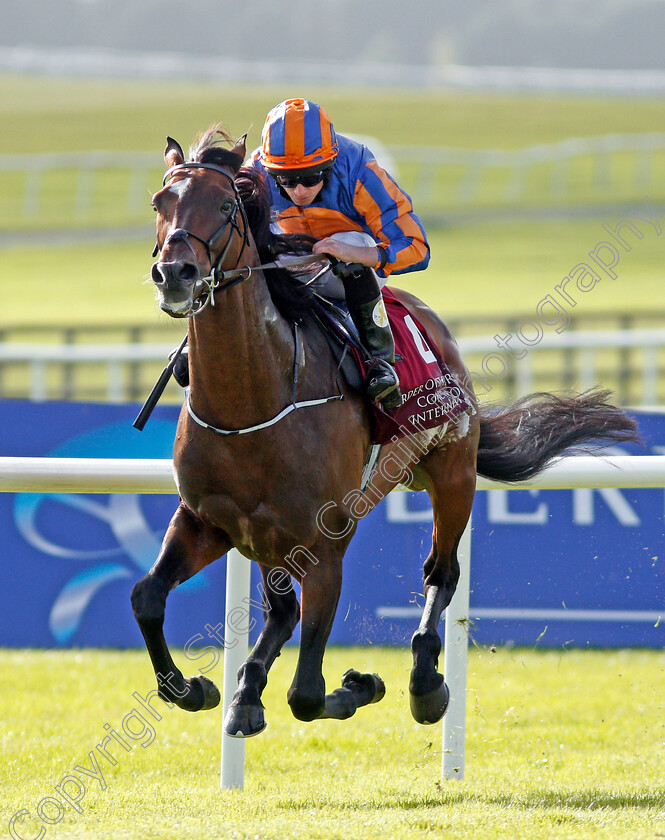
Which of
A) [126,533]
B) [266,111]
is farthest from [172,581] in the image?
[266,111]

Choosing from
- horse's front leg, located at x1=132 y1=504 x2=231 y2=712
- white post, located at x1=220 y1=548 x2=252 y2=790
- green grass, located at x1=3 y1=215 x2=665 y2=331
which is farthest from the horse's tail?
green grass, located at x1=3 y1=215 x2=665 y2=331

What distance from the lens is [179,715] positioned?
18.4 feet

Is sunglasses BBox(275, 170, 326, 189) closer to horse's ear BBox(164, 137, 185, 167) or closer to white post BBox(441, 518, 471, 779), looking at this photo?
horse's ear BBox(164, 137, 185, 167)

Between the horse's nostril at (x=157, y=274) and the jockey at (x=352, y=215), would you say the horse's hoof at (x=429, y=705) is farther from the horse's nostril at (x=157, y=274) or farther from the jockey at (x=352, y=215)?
the horse's nostril at (x=157, y=274)

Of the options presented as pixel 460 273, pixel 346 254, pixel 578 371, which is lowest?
pixel 460 273

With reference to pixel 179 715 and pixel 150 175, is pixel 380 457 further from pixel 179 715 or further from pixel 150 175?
pixel 150 175

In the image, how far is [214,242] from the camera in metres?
3.02

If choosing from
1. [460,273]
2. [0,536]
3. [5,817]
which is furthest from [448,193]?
[5,817]

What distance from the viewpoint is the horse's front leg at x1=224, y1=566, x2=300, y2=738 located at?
3316 millimetres

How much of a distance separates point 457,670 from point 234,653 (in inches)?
32.6

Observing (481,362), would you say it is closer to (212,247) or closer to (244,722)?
(244,722)

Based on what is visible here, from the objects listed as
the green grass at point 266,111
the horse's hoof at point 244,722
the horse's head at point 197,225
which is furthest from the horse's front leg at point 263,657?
the green grass at point 266,111

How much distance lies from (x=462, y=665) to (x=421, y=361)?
1.15 m

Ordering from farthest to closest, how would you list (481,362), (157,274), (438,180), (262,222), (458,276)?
(438,180), (458,276), (481,362), (262,222), (157,274)
